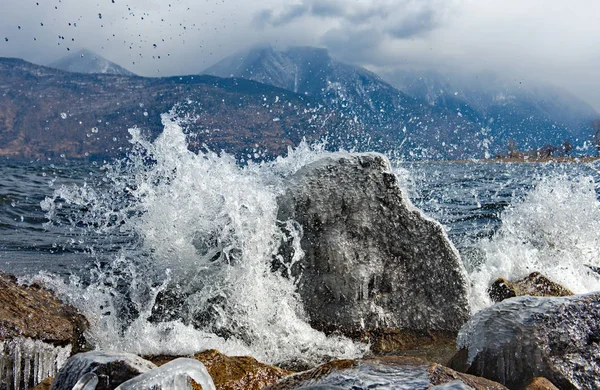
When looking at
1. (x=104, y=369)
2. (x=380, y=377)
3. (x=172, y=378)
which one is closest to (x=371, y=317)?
(x=380, y=377)

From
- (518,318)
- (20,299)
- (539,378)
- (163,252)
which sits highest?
(163,252)

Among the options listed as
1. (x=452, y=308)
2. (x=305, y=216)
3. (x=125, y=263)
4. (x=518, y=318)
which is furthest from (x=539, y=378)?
(x=125, y=263)

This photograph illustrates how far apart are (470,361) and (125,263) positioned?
484 centimetres

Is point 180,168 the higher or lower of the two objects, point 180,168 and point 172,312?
the higher

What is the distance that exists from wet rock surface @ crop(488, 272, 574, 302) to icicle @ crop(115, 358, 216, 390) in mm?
4486

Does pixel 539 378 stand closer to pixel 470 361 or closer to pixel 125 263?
pixel 470 361

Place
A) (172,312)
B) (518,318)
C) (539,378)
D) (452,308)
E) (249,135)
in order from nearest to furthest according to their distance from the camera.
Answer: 1. (539,378)
2. (518,318)
3. (172,312)
4. (452,308)
5. (249,135)

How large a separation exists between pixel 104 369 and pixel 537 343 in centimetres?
294

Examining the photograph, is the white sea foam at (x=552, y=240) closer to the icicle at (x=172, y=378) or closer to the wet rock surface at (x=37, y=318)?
the icicle at (x=172, y=378)

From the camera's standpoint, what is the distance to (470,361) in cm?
344

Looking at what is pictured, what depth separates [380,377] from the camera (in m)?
2.35

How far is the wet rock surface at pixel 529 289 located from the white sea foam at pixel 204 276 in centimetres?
234

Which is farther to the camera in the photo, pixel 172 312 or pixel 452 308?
pixel 452 308

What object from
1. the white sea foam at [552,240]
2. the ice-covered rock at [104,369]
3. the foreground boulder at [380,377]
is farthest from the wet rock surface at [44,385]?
the white sea foam at [552,240]
